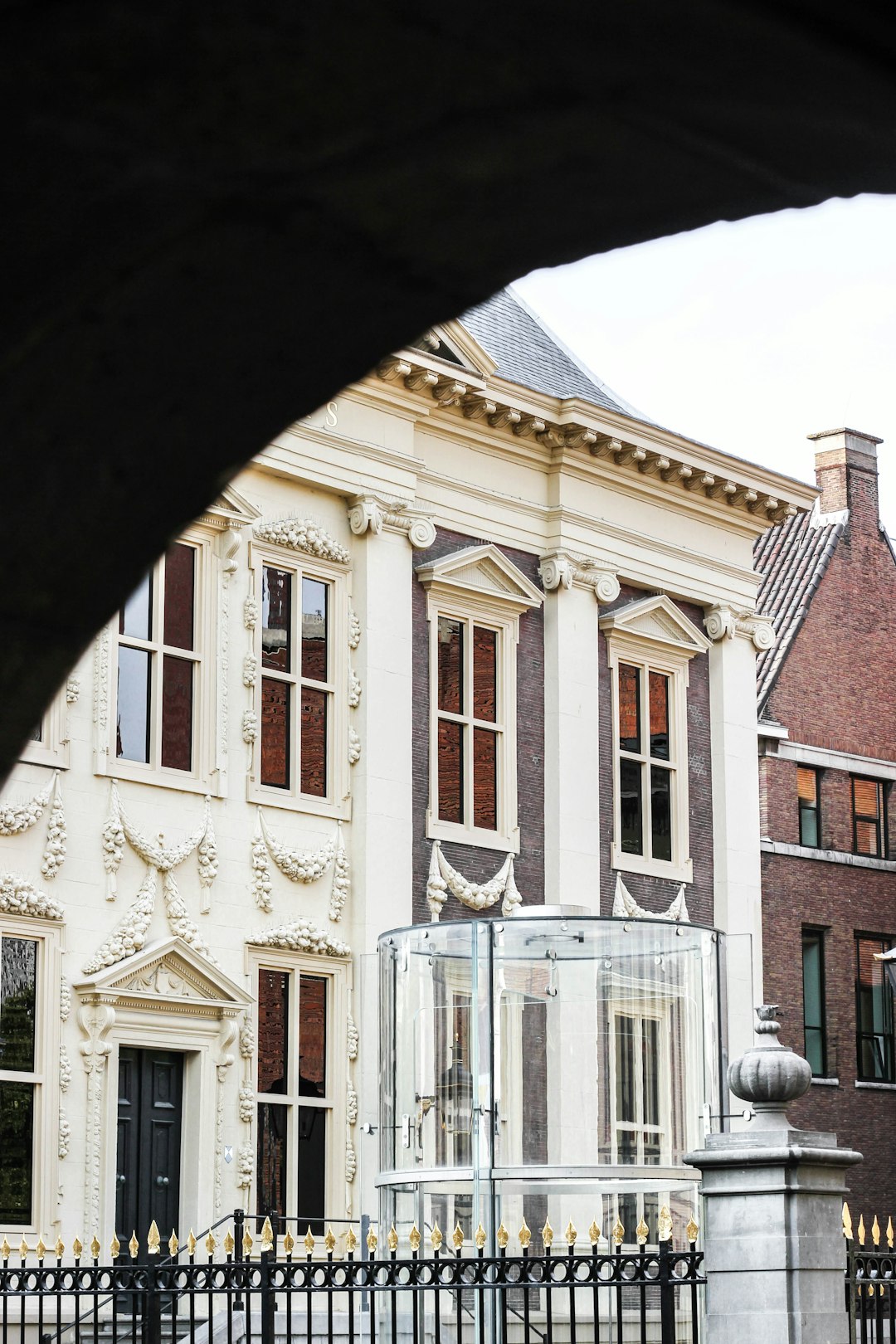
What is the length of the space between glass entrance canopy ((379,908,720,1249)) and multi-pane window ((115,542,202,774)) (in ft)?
17.3

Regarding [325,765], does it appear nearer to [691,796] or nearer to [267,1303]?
[691,796]

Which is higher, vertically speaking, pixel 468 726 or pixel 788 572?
pixel 788 572

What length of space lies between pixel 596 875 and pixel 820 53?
906 inches

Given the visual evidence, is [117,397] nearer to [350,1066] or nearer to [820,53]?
[820,53]

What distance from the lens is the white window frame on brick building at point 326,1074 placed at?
21.0 m

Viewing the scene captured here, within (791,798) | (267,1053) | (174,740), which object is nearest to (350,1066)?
(267,1053)

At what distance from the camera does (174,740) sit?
20969mm

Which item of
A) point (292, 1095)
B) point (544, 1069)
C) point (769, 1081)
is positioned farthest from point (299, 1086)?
point (769, 1081)

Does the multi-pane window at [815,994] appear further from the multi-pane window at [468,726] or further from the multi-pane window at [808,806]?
the multi-pane window at [468,726]

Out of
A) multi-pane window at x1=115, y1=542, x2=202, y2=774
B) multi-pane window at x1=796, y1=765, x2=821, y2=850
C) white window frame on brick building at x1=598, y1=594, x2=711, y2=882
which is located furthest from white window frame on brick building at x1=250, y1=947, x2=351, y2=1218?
multi-pane window at x1=796, y1=765, x2=821, y2=850

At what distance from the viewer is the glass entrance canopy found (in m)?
14.8

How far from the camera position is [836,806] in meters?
32.1

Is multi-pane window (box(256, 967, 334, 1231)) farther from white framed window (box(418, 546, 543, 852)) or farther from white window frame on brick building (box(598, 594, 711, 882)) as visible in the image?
white window frame on brick building (box(598, 594, 711, 882))

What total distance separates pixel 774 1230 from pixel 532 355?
1847 centimetres
